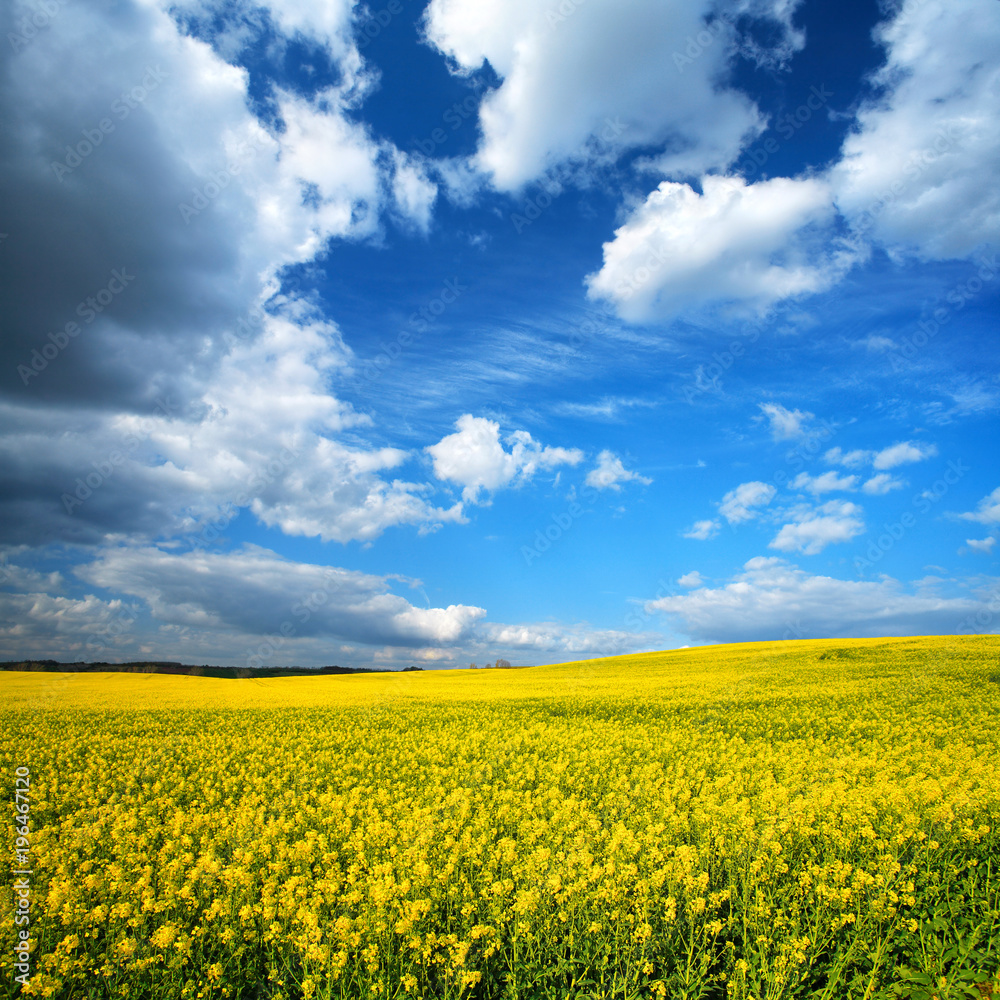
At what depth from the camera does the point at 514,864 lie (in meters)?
6.73

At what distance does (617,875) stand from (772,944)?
1673mm

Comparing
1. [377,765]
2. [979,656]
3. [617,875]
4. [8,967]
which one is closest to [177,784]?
[377,765]

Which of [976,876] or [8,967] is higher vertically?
[8,967]

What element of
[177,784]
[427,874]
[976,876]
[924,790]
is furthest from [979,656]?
[177,784]

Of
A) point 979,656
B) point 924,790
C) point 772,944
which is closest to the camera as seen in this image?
point 772,944

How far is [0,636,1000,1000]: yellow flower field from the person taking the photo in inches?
198

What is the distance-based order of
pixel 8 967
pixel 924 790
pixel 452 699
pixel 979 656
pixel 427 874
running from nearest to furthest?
pixel 8 967 → pixel 427 874 → pixel 924 790 → pixel 452 699 → pixel 979 656

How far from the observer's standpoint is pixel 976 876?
22.7 ft

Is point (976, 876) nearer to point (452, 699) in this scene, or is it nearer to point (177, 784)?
point (177, 784)

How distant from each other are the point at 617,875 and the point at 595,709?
47.3 ft

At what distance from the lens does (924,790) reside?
352 inches

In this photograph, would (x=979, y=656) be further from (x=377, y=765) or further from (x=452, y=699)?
(x=377, y=765)

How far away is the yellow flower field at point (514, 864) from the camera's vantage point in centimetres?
502

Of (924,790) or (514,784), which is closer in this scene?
(924,790)
